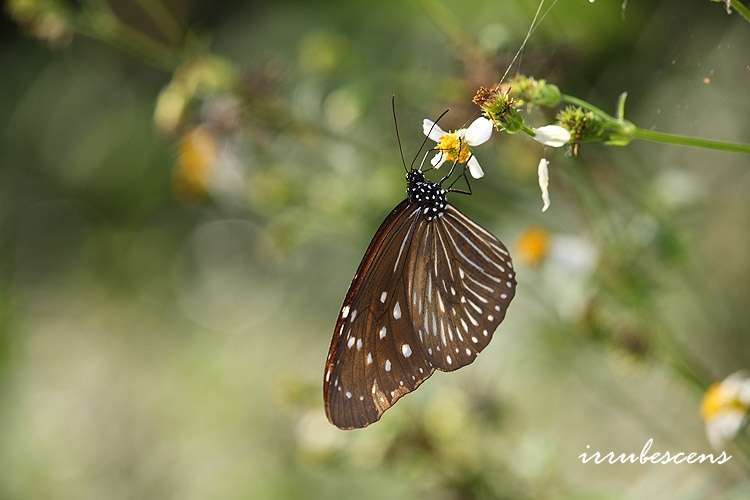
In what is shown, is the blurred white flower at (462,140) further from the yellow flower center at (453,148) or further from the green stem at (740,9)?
the green stem at (740,9)

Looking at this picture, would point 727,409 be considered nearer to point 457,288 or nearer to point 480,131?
point 457,288

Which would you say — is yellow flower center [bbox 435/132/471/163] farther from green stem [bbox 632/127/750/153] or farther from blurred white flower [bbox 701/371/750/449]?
blurred white flower [bbox 701/371/750/449]

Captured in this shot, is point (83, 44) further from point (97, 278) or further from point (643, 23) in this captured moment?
point (643, 23)

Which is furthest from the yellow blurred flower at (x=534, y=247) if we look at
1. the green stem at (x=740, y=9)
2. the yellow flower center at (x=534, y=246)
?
the green stem at (x=740, y=9)

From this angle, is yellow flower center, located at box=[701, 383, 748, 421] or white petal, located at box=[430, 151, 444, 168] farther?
yellow flower center, located at box=[701, 383, 748, 421]

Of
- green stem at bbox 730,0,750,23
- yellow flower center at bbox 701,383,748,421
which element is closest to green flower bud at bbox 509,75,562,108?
green stem at bbox 730,0,750,23
